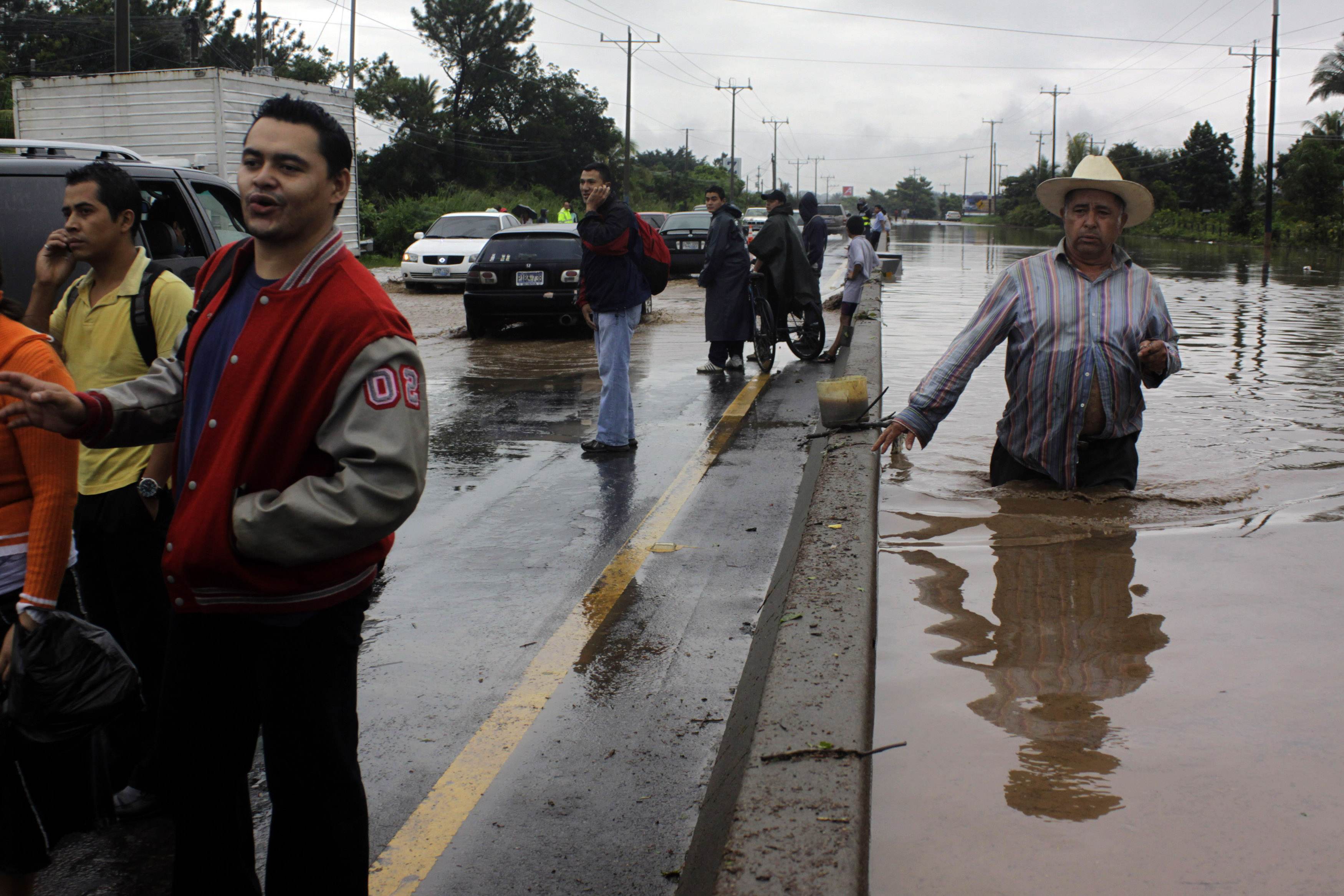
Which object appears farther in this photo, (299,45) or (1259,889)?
(299,45)

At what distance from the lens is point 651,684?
4.19m

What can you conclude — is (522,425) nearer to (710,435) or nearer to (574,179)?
(710,435)

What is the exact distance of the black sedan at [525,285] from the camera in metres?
14.6

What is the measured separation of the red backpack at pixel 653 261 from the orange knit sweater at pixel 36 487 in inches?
225

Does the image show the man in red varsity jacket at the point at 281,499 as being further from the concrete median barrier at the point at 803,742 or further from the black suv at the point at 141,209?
the black suv at the point at 141,209

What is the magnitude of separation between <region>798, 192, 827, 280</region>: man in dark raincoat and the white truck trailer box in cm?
757

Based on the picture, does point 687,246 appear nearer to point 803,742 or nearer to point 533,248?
point 533,248

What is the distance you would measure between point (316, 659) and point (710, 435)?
21.7 ft

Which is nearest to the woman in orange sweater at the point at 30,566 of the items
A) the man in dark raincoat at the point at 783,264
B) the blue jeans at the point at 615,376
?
the blue jeans at the point at 615,376

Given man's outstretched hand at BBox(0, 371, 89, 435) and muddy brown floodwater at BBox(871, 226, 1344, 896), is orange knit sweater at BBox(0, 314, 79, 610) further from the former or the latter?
muddy brown floodwater at BBox(871, 226, 1344, 896)

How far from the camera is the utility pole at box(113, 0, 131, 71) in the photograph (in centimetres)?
1881

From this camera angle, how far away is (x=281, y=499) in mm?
2111

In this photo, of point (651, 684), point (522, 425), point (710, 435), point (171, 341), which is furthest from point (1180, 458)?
point (171, 341)

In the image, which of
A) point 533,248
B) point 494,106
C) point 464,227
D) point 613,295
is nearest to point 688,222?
point 464,227
